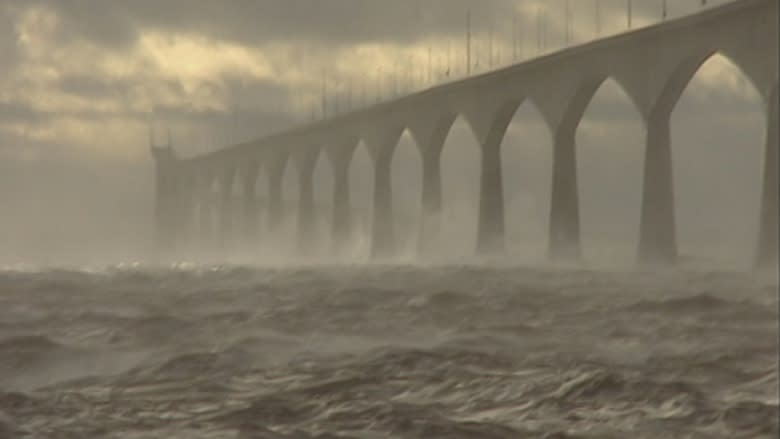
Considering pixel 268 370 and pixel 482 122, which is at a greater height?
pixel 482 122

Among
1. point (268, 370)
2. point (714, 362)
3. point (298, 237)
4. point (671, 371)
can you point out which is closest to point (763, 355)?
point (714, 362)

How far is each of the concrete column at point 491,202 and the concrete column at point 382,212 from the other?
14670mm

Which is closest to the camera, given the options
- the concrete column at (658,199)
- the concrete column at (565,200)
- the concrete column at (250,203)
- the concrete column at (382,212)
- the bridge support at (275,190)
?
the concrete column at (658,199)

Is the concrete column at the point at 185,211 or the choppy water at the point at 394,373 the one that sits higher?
the concrete column at the point at 185,211

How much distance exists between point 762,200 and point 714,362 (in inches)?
1222

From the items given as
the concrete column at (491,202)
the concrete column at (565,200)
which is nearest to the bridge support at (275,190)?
the concrete column at (491,202)

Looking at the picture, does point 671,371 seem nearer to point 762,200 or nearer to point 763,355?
point 763,355

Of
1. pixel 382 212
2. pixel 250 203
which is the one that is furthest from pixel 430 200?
pixel 250 203

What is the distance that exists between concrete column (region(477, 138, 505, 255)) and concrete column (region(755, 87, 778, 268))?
23411 millimetres

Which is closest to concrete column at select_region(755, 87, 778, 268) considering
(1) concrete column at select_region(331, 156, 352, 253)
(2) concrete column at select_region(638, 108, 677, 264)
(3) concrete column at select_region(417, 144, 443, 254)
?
(2) concrete column at select_region(638, 108, 677, 264)

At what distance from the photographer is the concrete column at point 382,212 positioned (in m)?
75.3

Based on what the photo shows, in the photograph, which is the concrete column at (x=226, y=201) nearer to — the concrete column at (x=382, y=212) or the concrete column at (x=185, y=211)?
the concrete column at (x=185, y=211)

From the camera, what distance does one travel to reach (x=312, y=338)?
12805 mm

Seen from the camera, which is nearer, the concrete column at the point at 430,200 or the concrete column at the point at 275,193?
the concrete column at the point at 430,200
